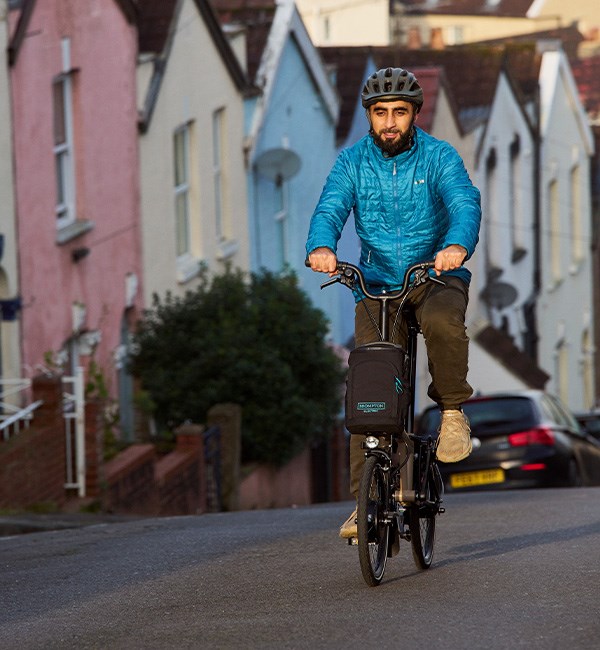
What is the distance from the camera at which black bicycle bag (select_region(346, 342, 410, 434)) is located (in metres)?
7.48

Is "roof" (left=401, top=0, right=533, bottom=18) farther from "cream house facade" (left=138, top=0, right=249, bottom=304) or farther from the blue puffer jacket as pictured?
the blue puffer jacket

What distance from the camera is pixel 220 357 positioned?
67.1ft

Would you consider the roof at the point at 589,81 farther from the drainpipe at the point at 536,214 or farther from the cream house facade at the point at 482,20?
the drainpipe at the point at 536,214

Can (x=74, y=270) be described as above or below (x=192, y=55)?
below

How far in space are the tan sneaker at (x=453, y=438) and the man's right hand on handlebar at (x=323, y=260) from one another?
34.2 inches

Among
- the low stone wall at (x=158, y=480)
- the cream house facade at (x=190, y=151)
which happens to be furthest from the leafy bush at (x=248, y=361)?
the cream house facade at (x=190, y=151)

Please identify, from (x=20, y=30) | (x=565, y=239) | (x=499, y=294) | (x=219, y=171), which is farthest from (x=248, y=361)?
(x=565, y=239)

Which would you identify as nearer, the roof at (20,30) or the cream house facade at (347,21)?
the roof at (20,30)

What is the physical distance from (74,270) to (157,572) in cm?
1162

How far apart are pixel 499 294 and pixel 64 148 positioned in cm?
1774

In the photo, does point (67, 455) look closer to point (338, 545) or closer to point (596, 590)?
point (338, 545)

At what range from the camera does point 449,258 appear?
24.2 feet

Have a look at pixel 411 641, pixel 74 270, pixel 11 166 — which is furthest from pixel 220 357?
pixel 411 641

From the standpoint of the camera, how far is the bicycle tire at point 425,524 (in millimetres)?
7922
